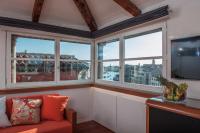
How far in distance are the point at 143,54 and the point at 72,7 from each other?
1685 mm

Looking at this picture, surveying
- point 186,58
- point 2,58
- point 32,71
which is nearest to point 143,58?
point 186,58

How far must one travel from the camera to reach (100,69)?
147 inches

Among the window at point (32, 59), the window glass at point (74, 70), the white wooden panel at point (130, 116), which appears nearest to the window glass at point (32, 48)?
the window at point (32, 59)

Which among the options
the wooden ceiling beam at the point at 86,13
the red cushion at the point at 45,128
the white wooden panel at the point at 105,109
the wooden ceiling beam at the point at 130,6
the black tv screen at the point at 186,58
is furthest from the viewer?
the white wooden panel at the point at 105,109

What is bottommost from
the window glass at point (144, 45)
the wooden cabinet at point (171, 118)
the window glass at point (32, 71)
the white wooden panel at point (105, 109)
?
the white wooden panel at point (105, 109)

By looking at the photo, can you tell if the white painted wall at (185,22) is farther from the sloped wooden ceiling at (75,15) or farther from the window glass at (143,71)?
the window glass at (143,71)

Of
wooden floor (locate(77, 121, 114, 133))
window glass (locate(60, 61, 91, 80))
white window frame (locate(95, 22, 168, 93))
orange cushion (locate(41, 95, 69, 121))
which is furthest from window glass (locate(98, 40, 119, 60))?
wooden floor (locate(77, 121, 114, 133))

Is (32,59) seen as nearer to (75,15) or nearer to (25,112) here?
(25,112)

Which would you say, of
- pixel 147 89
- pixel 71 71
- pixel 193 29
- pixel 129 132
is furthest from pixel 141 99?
pixel 71 71

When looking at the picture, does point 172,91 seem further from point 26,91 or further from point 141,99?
point 26,91

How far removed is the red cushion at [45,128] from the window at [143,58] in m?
1.35

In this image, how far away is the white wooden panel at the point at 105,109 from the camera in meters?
3.09

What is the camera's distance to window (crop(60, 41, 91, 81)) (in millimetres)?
3428

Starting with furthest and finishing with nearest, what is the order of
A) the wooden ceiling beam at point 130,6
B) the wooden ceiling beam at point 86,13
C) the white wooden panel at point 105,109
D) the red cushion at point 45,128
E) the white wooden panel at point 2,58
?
1. the white wooden panel at point 105,109
2. the wooden ceiling beam at point 86,13
3. the white wooden panel at point 2,58
4. the wooden ceiling beam at point 130,6
5. the red cushion at point 45,128
